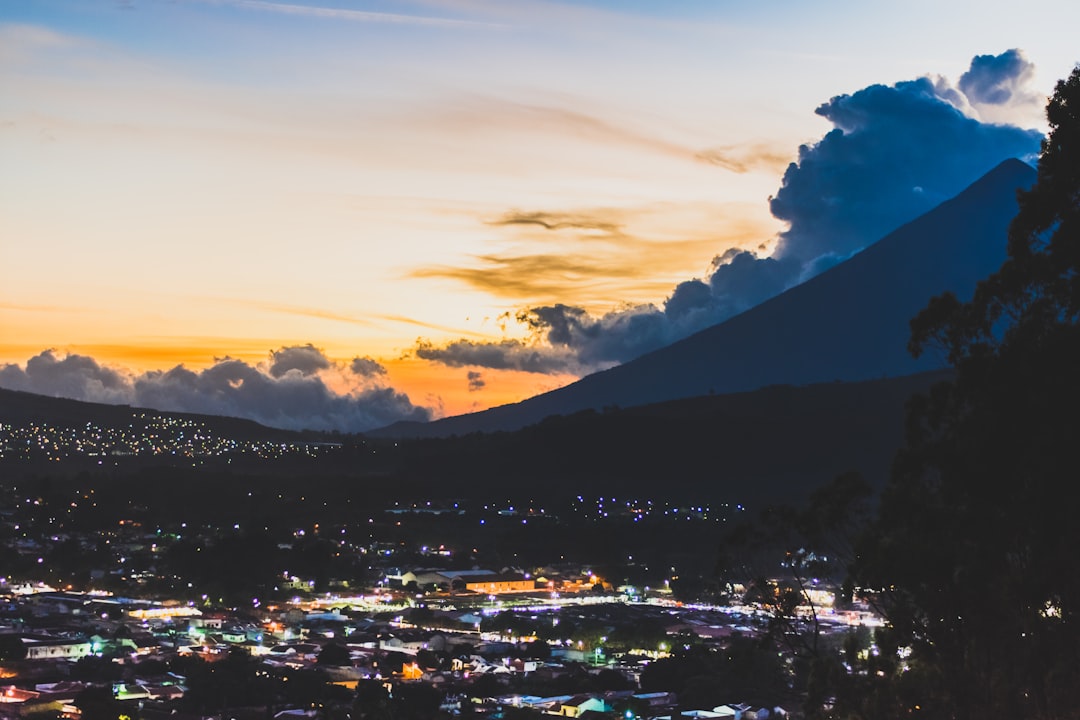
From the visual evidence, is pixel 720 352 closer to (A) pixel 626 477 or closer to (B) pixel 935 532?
(A) pixel 626 477

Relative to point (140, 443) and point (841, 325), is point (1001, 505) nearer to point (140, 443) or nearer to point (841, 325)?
point (140, 443)

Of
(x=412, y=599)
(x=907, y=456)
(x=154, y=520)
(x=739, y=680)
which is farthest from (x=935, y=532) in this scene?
(x=154, y=520)

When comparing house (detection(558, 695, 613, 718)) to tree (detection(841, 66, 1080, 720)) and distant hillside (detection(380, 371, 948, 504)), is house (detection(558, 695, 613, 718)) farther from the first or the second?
distant hillside (detection(380, 371, 948, 504))

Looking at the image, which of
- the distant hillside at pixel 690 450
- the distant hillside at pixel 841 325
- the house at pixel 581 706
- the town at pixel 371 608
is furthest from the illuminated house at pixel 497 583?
the distant hillside at pixel 841 325

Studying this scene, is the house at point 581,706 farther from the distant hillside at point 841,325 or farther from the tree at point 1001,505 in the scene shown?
the distant hillside at point 841,325

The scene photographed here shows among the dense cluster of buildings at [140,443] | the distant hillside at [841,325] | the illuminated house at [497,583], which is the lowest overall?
the illuminated house at [497,583]

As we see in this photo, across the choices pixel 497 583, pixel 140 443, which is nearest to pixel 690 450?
pixel 140 443
